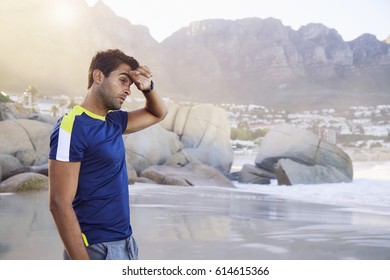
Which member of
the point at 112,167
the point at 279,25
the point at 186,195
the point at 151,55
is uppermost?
the point at 279,25

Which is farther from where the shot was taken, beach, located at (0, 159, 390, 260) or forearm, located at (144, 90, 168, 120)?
beach, located at (0, 159, 390, 260)

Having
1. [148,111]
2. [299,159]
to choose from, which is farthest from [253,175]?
[148,111]

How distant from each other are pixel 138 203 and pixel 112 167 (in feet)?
9.88

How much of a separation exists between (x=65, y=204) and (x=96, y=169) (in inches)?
4.5

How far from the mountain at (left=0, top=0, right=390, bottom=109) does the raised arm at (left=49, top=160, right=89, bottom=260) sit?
3087mm

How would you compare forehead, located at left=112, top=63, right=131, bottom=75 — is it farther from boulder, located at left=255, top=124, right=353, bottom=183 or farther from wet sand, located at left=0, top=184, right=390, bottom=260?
boulder, located at left=255, top=124, right=353, bottom=183

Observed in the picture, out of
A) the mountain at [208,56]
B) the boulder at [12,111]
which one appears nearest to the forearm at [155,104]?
the mountain at [208,56]

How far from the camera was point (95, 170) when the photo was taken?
115 cm

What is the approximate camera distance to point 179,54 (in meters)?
5.02

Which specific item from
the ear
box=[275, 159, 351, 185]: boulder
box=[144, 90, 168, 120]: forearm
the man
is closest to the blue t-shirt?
the man

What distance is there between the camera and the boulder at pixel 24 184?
458 cm

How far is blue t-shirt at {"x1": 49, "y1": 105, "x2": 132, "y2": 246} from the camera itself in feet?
3.59

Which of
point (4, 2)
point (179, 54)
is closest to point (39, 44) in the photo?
point (4, 2)
